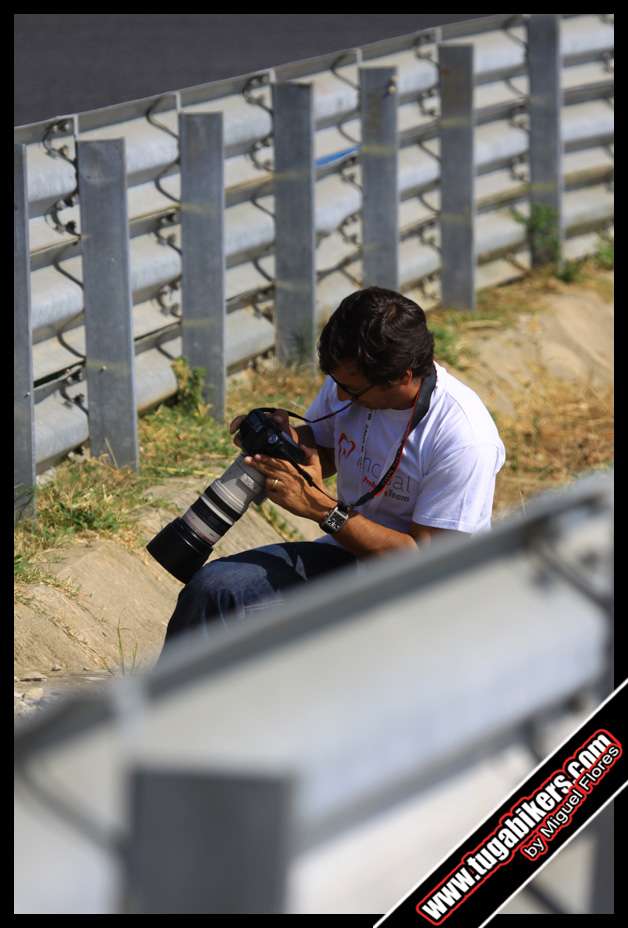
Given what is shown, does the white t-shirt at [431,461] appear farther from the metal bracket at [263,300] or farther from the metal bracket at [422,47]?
the metal bracket at [422,47]

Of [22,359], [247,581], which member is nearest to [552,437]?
[22,359]

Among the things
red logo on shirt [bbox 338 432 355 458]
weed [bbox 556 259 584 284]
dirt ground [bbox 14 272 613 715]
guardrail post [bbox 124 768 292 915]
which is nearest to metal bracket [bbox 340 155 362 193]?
weed [bbox 556 259 584 284]

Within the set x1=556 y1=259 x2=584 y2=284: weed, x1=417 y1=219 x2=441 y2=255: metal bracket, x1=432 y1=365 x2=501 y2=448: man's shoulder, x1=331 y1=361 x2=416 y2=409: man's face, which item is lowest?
x1=556 y1=259 x2=584 y2=284: weed

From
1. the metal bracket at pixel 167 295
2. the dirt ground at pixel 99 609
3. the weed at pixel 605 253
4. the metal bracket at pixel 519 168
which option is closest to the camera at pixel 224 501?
the dirt ground at pixel 99 609

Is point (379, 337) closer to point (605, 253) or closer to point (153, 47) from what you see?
point (605, 253)

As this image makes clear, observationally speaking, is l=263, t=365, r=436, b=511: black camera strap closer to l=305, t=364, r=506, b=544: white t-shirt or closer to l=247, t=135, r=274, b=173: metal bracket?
l=305, t=364, r=506, b=544: white t-shirt

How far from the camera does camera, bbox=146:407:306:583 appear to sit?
12.8 feet

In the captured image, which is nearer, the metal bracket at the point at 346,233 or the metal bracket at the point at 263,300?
the metal bracket at the point at 263,300

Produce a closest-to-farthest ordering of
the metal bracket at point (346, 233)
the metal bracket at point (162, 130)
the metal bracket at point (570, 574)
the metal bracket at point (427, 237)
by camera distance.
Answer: the metal bracket at point (570, 574)
the metal bracket at point (162, 130)
the metal bracket at point (346, 233)
the metal bracket at point (427, 237)

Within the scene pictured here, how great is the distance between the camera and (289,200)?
716 centimetres

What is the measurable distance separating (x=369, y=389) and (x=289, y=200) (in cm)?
350

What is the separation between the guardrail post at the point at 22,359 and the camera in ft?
17.1

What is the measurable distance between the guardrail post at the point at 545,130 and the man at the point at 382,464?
5741 mm

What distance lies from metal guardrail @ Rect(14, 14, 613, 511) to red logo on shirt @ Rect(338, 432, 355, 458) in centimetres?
158
